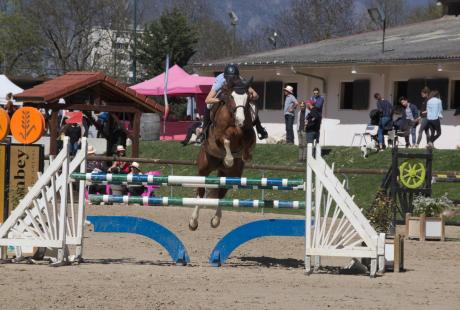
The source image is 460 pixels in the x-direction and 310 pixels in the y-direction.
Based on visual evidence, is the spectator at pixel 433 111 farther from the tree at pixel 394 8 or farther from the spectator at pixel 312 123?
the tree at pixel 394 8

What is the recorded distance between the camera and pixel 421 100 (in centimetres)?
3080

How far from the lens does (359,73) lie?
3244cm

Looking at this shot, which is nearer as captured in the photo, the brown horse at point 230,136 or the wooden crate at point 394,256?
the wooden crate at point 394,256

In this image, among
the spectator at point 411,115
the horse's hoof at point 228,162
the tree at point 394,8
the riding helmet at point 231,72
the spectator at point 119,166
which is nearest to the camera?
the riding helmet at point 231,72

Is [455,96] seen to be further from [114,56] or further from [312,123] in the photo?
[114,56]

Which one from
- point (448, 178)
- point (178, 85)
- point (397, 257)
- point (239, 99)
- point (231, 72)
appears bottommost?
point (397, 257)

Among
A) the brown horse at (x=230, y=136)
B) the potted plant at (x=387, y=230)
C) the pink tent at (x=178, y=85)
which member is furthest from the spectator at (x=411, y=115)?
the potted plant at (x=387, y=230)

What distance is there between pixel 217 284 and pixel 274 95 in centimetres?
2630

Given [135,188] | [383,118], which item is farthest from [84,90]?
[383,118]

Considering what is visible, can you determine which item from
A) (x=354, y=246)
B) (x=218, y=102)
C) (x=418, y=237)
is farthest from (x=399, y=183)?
(x=354, y=246)

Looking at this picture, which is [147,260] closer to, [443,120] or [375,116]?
[375,116]

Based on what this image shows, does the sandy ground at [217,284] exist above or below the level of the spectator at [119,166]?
below

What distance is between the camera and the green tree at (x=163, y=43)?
54.3 m

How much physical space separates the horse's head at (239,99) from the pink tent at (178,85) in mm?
23057
